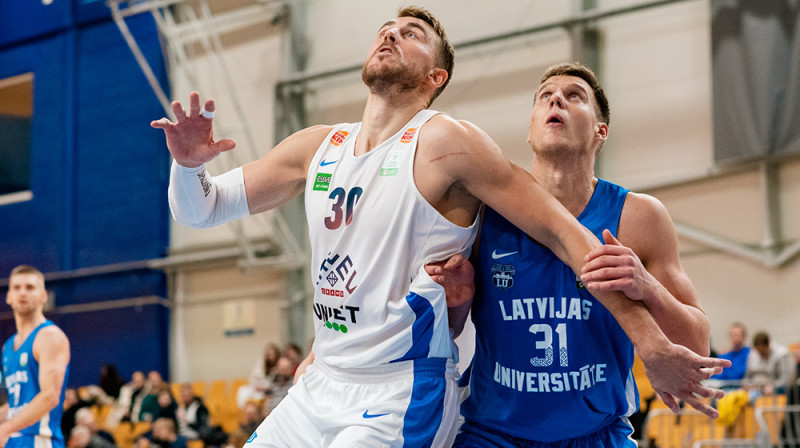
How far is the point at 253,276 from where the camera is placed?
1686 cm

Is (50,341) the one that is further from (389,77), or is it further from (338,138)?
(389,77)

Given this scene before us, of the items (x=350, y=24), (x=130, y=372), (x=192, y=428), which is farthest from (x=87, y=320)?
(x=350, y=24)

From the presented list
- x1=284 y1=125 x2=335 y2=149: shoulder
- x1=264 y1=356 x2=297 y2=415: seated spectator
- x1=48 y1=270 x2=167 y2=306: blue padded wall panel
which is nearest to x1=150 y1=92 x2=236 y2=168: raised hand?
x1=284 y1=125 x2=335 y2=149: shoulder

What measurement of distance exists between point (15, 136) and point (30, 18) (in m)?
2.86

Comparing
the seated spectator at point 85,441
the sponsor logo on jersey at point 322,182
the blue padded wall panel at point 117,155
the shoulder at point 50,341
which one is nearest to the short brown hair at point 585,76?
the sponsor logo on jersey at point 322,182

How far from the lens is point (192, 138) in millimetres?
3730

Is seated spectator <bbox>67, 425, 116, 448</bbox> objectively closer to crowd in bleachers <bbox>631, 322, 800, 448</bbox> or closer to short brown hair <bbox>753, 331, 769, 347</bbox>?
crowd in bleachers <bbox>631, 322, 800, 448</bbox>

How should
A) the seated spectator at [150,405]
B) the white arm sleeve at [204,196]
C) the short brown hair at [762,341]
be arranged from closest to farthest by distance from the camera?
the white arm sleeve at [204,196], the short brown hair at [762,341], the seated spectator at [150,405]

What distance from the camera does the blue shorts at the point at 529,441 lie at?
3.72 metres

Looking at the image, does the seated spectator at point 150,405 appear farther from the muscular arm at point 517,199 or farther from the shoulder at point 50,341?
the muscular arm at point 517,199

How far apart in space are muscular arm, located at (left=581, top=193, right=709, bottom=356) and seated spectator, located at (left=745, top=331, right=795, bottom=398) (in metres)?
5.77

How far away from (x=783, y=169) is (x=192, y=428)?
9.04 m

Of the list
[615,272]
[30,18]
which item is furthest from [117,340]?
[615,272]

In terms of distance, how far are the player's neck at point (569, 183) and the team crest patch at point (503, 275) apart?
410 millimetres
